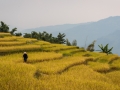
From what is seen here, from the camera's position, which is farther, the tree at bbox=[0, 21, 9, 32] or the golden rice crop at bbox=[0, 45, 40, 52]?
the tree at bbox=[0, 21, 9, 32]

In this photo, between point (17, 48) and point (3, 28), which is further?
point (3, 28)

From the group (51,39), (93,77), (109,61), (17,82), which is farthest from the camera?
(51,39)

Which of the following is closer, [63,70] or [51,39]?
[63,70]

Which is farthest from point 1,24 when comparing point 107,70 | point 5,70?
point 5,70

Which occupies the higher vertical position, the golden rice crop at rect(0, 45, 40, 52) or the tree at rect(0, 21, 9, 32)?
the tree at rect(0, 21, 9, 32)

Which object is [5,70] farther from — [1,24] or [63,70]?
[1,24]

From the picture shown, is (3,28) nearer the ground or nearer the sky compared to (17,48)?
nearer the sky

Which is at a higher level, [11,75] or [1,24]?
[1,24]

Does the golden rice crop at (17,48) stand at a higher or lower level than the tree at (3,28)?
lower

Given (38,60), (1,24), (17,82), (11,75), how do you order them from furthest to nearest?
(1,24), (38,60), (11,75), (17,82)

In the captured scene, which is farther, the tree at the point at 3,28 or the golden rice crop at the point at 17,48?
the tree at the point at 3,28

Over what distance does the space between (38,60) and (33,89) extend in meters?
7.82

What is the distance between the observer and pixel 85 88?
9.40m

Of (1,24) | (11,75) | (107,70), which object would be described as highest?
(1,24)
